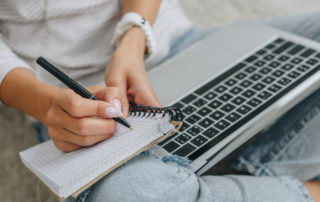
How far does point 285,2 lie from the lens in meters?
1.45

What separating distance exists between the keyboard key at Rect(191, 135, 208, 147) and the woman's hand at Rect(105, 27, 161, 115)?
0.07 meters

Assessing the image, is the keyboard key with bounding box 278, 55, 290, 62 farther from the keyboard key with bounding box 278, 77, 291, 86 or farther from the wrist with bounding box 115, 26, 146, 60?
the wrist with bounding box 115, 26, 146, 60

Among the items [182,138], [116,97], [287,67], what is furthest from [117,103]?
[287,67]

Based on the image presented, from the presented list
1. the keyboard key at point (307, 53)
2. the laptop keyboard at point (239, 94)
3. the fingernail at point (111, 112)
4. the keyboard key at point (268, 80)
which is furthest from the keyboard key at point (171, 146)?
the keyboard key at point (307, 53)

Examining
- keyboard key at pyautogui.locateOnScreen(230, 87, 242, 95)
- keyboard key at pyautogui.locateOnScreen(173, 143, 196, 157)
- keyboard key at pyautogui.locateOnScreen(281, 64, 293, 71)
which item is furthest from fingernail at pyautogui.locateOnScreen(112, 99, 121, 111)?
keyboard key at pyautogui.locateOnScreen(281, 64, 293, 71)

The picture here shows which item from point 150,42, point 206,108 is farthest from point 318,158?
point 150,42

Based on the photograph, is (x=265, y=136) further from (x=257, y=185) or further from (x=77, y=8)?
(x=77, y=8)

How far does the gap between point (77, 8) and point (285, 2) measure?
1157mm

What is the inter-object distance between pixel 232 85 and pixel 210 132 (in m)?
0.12

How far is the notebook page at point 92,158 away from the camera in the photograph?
343 mm

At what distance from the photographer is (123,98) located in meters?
0.43

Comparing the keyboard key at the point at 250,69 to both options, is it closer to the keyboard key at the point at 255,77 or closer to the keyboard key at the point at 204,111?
the keyboard key at the point at 255,77

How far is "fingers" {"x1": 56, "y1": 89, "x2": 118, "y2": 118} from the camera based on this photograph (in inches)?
14.4

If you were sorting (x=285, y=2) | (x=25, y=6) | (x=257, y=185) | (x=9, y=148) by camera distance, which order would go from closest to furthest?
(x=257, y=185)
(x=25, y=6)
(x=9, y=148)
(x=285, y=2)
